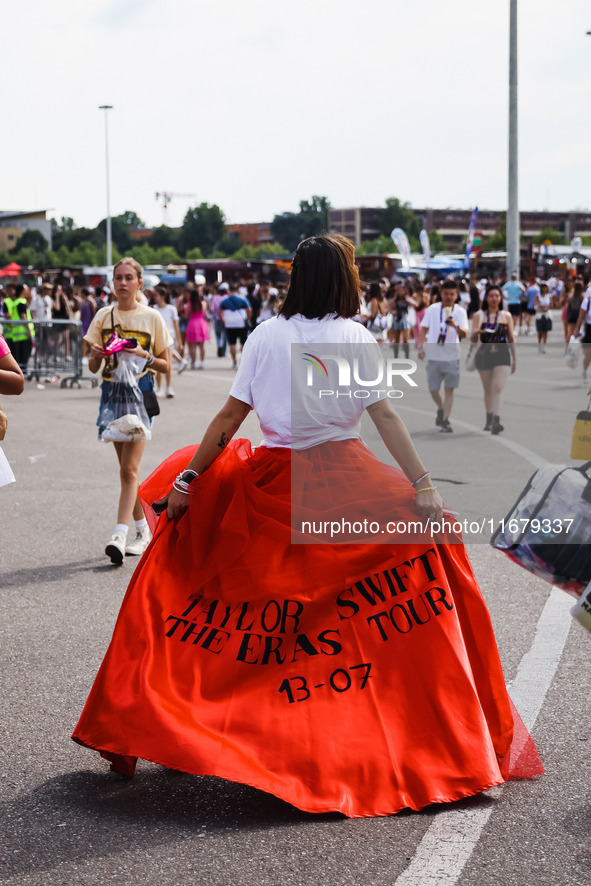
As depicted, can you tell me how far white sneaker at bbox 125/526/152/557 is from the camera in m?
7.28

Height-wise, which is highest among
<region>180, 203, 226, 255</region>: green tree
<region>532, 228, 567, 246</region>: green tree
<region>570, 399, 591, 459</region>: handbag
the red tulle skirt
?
<region>180, 203, 226, 255</region>: green tree

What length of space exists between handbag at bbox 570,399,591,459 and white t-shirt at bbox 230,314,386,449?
0.74 m

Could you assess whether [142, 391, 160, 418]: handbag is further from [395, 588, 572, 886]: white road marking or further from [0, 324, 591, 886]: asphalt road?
[395, 588, 572, 886]: white road marking

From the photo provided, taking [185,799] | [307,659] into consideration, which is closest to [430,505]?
[307,659]

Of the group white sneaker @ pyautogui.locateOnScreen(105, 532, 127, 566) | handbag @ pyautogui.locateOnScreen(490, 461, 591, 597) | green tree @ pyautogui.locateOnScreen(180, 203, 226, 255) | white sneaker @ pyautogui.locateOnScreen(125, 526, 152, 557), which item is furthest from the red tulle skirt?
green tree @ pyautogui.locateOnScreen(180, 203, 226, 255)

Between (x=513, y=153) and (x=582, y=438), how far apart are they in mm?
29149

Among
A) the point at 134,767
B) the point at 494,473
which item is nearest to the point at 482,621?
the point at 134,767

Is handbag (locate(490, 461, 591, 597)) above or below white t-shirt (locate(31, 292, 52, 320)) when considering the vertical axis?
below

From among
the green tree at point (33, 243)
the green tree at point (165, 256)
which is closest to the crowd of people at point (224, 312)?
the green tree at point (165, 256)

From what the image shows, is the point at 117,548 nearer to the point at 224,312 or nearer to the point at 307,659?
the point at 307,659

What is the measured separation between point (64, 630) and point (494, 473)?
529cm

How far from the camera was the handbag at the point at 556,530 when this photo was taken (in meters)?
3.62

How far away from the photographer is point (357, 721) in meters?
3.63

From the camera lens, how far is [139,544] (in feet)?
24.1
